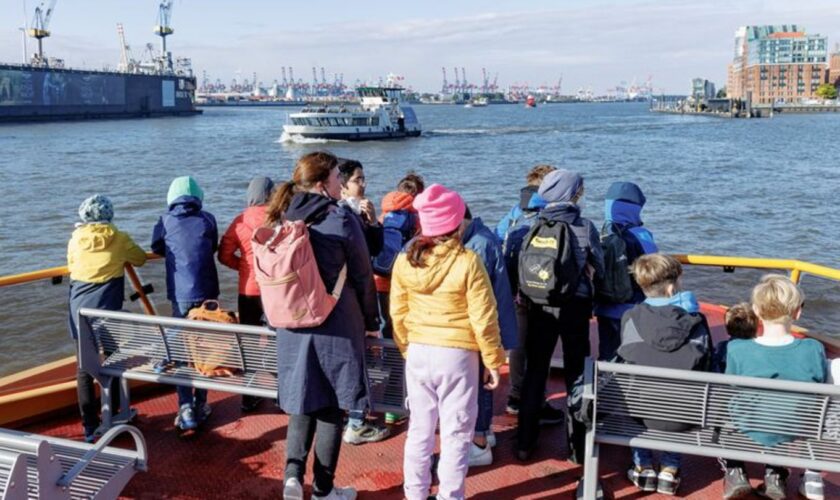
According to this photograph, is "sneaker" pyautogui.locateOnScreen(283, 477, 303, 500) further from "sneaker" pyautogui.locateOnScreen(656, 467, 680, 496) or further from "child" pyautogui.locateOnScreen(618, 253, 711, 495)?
"sneaker" pyautogui.locateOnScreen(656, 467, 680, 496)

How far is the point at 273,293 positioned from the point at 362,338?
47 centimetres

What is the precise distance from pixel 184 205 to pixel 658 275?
252 cm

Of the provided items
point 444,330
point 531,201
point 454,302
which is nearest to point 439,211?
point 454,302

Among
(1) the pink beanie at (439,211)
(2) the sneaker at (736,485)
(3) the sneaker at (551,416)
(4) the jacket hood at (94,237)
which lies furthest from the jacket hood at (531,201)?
(4) the jacket hood at (94,237)

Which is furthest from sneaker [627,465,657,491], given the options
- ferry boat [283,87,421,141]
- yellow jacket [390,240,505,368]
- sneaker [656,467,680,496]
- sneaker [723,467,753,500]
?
ferry boat [283,87,421,141]

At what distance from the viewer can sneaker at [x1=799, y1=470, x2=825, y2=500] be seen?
3432 mm

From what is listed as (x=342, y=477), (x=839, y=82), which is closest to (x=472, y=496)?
(x=342, y=477)

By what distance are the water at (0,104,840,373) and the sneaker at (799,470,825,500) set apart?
920 cm

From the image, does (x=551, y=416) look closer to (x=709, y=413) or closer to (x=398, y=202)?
(x=709, y=413)

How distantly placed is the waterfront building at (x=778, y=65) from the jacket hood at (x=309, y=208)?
153 metres

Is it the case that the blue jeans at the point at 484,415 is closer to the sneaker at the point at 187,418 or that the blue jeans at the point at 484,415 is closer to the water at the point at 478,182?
the sneaker at the point at 187,418

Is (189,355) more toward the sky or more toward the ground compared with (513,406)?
more toward the sky

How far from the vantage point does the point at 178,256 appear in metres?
4.03

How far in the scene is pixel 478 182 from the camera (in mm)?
30859
